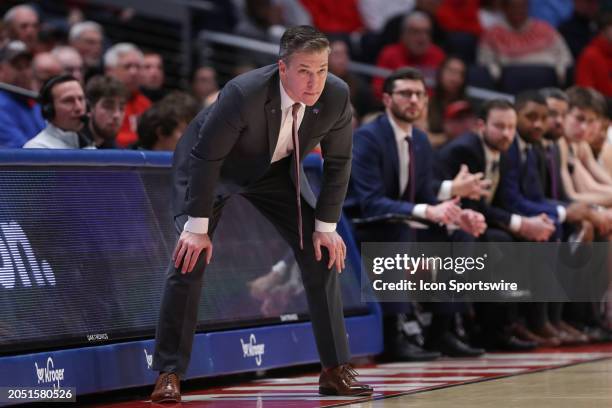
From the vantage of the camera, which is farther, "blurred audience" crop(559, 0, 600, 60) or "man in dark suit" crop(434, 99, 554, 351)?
"blurred audience" crop(559, 0, 600, 60)

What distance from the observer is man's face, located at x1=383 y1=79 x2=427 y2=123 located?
7176 mm

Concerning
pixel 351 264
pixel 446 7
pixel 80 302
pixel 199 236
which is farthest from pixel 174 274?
pixel 446 7

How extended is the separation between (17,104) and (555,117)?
3.82 m

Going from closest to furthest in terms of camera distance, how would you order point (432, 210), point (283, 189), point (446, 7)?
point (283, 189), point (432, 210), point (446, 7)

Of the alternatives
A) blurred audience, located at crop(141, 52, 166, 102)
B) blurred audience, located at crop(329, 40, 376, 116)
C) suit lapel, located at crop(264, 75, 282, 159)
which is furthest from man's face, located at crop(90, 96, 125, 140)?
blurred audience, located at crop(329, 40, 376, 116)

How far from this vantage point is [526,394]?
17.1 ft

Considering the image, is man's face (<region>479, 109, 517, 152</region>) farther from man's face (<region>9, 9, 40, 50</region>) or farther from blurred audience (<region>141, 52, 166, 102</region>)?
man's face (<region>9, 9, 40, 50</region>)

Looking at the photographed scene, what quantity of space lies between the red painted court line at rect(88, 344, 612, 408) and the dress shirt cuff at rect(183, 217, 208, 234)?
2.41ft

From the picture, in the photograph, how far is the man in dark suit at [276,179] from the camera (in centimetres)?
495

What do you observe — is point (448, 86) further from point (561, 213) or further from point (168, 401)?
point (168, 401)

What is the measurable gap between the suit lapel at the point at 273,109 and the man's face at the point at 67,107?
1701mm

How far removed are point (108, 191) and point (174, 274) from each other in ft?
2.53

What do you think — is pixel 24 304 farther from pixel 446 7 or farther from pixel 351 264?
pixel 446 7

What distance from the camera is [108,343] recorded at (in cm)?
541
